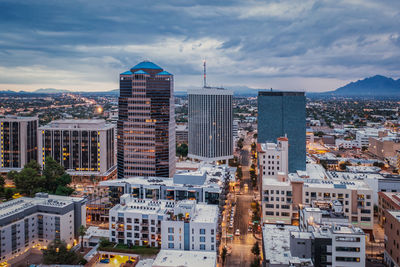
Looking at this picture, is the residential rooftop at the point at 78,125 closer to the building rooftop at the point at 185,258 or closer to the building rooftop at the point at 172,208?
the building rooftop at the point at 172,208

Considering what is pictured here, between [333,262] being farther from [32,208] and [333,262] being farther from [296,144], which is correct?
[296,144]

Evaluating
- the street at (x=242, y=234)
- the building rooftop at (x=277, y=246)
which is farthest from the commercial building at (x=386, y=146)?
the building rooftop at (x=277, y=246)

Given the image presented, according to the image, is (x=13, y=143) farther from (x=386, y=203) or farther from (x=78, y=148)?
(x=386, y=203)

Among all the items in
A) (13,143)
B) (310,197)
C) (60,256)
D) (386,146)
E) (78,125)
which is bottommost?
(60,256)

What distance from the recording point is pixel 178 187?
67.8 metres

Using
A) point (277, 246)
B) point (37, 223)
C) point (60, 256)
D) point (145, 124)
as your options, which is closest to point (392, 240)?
point (277, 246)

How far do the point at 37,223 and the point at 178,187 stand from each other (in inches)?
1006

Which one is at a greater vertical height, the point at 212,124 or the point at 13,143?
the point at 212,124

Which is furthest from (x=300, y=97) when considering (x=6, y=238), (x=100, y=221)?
(x=6, y=238)

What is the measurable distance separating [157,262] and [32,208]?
93.6ft

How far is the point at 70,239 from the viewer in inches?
2450

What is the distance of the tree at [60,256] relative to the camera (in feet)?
163

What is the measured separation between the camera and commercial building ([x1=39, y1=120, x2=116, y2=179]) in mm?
108938

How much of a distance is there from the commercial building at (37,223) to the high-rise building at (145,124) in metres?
31.4
